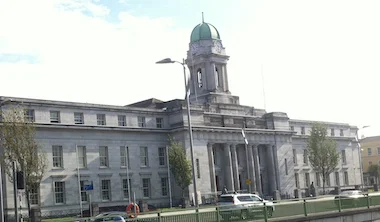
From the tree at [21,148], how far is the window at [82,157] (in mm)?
8908

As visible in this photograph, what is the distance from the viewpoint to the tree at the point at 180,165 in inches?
2621

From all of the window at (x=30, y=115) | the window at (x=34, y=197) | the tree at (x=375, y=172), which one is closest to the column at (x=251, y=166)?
the window at (x=34, y=197)

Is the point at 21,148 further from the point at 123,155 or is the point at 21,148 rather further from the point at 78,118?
the point at 123,155

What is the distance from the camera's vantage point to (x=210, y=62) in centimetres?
8475

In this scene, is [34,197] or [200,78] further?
[200,78]

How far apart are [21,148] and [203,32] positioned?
40.7 metres

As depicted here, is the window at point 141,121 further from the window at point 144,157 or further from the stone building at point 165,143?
the window at point 144,157

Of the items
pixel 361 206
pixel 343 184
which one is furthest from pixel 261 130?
pixel 361 206

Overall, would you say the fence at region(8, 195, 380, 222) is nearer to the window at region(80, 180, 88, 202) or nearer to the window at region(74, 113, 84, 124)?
the window at region(80, 180, 88, 202)

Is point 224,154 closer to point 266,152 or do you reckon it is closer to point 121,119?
point 266,152

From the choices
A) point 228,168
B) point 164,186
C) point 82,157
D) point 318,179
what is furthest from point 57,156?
point 318,179

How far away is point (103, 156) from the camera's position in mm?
64312

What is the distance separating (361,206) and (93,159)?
3286cm

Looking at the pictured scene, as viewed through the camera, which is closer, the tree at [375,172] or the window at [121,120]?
the window at [121,120]
